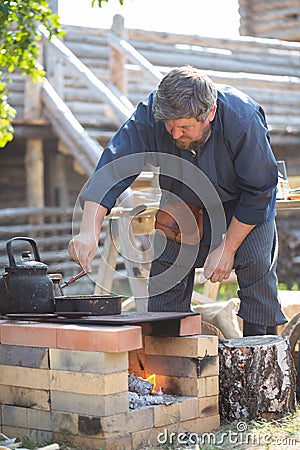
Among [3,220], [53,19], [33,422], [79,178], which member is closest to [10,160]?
[79,178]

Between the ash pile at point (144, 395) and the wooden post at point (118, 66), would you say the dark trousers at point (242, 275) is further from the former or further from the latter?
the wooden post at point (118, 66)

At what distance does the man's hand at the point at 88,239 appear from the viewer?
349 cm

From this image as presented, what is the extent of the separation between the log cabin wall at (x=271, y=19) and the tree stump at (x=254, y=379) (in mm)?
11346

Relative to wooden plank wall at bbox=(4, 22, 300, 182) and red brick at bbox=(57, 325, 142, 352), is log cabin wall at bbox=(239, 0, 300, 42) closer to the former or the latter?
wooden plank wall at bbox=(4, 22, 300, 182)

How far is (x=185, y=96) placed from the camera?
11.5ft

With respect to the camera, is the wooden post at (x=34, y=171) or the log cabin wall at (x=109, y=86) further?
the wooden post at (x=34, y=171)

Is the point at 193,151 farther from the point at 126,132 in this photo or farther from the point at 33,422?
the point at 33,422

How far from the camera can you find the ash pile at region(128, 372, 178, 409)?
11.3 ft

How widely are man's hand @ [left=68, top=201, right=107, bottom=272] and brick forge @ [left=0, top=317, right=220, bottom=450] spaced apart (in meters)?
0.32

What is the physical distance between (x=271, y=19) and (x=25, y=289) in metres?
12.0

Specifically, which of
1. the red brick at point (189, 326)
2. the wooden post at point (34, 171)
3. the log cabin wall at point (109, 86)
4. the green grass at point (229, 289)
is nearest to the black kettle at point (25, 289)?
the red brick at point (189, 326)

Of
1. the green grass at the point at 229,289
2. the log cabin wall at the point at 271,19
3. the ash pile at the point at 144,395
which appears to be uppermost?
the log cabin wall at the point at 271,19

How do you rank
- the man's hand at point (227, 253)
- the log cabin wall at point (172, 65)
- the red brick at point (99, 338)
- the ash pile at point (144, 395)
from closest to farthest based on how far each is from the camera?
the red brick at point (99, 338) < the ash pile at point (144, 395) < the man's hand at point (227, 253) < the log cabin wall at point (172, 65)

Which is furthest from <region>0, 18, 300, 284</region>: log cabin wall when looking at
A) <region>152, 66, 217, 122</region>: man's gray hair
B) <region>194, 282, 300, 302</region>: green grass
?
<region>152, 66, 217, 122</region>: man's gray hair
